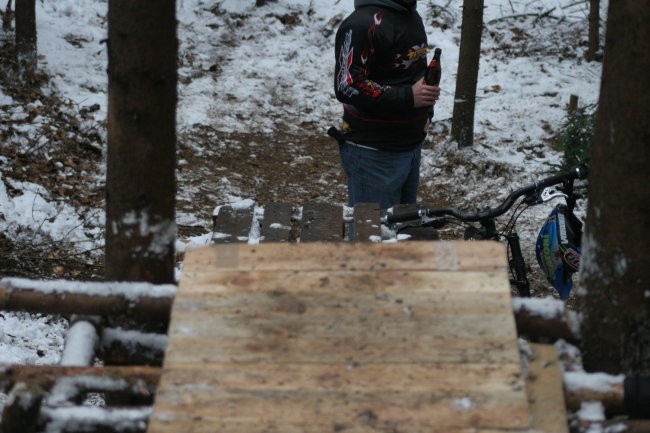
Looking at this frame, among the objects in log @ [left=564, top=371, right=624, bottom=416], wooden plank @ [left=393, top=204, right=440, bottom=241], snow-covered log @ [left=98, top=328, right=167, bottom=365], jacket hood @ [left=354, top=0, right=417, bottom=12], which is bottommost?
snow-covered log @ [left=98, top=328, right=167, bottom=365]

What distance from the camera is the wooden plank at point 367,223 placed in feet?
13.9

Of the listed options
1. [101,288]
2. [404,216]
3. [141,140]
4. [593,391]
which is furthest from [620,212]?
[101,288]

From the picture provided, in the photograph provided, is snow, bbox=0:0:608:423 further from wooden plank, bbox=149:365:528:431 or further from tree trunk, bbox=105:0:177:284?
wooden plank, bbox=149:365:528:431

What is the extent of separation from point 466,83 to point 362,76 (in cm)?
433

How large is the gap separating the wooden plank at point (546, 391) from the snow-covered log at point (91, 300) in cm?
133

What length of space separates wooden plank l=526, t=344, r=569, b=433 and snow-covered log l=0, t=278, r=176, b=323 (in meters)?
1.33

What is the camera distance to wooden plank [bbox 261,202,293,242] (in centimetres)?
428

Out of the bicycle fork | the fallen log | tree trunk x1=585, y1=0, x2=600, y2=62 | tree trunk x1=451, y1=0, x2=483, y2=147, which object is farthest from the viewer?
tree trunk x1=585, y1=0, x2=600, y2=62

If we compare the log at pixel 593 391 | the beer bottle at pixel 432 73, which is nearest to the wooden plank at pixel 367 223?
the beer bottle at pixel 432 73

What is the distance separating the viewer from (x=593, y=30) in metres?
10.6

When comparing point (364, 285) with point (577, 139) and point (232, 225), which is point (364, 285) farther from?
point (577, 139)

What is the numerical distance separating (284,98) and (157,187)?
735 cm

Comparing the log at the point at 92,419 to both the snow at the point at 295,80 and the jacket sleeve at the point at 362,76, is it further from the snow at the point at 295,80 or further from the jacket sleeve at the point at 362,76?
the snow at the point at 295,80

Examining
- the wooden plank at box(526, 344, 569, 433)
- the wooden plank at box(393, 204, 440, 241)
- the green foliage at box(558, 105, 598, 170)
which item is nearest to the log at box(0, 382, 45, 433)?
the wooden plank at box(526, 344, 569, 433)
